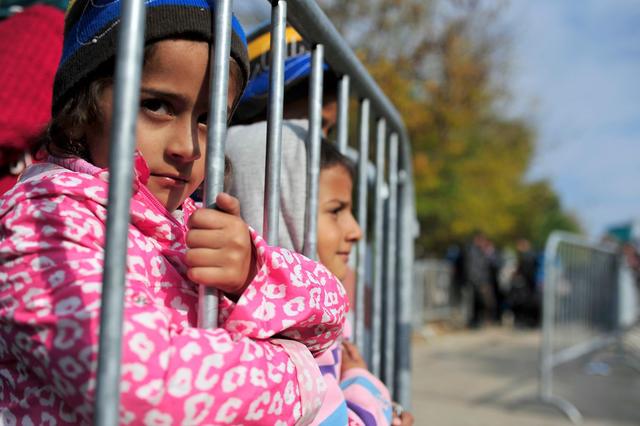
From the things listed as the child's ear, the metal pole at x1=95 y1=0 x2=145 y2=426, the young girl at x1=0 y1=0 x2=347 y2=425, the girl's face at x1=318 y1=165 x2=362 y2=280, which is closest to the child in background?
the girl's face at x1=318 y1=165 x2=362 y2=280

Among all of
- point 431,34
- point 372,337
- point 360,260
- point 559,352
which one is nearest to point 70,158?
point 360,260

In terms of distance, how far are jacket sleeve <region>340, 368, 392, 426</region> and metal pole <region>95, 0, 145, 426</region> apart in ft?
2.52

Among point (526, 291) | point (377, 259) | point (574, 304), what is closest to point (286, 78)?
point (377, 259)

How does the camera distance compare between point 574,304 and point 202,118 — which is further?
point 574,304

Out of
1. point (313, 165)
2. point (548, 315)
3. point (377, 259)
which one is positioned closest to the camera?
point (313, 165)

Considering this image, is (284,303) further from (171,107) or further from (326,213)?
(326,213)

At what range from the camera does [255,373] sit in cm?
95

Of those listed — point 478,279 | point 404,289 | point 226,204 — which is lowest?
point 478,279

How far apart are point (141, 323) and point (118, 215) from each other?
158 millimetres

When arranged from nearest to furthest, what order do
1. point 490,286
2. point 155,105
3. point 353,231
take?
point 155,105, point 353,231, point 490,286

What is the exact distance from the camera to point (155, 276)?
102 cm

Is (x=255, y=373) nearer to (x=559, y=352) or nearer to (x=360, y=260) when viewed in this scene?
(x=360, y=260)

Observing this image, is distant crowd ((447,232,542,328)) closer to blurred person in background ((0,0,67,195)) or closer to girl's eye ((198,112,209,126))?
blurred person in background ((0,0,67,195))

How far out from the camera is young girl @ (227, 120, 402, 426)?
1552 millimetres
